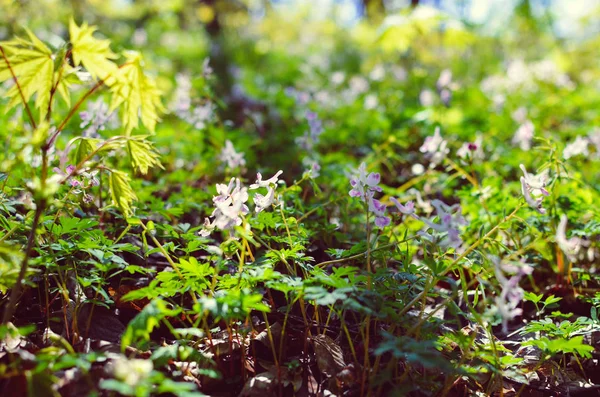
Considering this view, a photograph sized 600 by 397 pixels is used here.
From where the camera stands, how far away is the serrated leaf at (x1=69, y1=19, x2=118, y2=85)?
1.72 meters

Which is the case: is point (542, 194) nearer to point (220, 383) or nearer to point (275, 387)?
point (275, 387)

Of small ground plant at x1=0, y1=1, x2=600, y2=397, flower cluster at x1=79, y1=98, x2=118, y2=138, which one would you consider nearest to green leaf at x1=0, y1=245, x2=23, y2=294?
small ground plant at x1=0, y1=1, x2=600, y2=397

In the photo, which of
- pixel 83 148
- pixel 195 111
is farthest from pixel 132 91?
pixel 195 111

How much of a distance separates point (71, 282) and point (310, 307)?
109 centimetres

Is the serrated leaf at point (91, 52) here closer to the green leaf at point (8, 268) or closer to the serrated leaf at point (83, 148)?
the serrated leaf at point (83, 148)

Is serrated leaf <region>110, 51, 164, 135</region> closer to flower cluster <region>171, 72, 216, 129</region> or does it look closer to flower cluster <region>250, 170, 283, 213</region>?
flower cluster <region>250, 170, 283, 213</region>

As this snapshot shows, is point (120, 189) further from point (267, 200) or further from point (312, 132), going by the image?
point (312, 132)

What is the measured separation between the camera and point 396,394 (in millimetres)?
1458

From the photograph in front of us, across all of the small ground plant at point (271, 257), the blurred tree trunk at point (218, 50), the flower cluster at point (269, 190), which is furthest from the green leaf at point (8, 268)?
the blurred tree trunk at point (218, 50)

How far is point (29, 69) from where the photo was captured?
5.71 ft

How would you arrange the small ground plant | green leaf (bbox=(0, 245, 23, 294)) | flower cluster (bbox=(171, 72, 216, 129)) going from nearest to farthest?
1. green leaf (bbox=(0, 245, 23, 294))
2. the small ground plant
3. flower cluster (bbox=(171, 72, 216, 129))

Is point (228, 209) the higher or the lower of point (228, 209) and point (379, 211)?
the higher

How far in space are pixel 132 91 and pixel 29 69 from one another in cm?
37

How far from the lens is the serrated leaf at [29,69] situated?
66.7 inches
